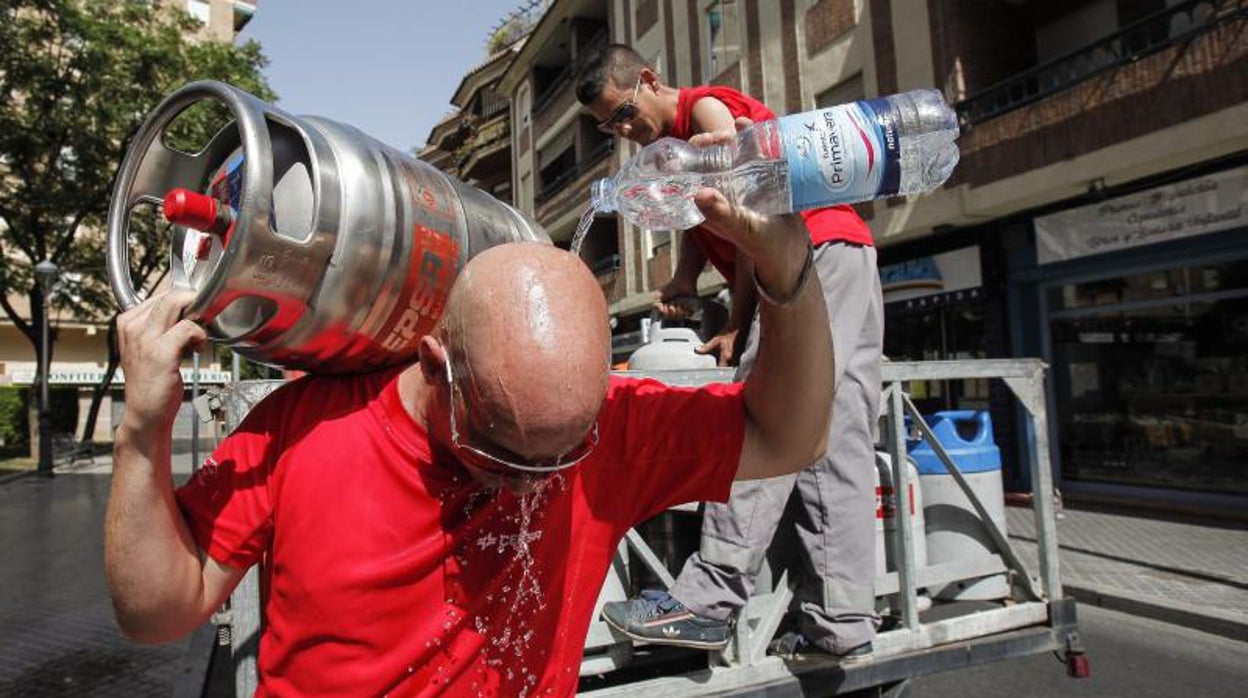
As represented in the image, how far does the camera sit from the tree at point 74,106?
17.5 m

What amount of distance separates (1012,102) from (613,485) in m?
11.3

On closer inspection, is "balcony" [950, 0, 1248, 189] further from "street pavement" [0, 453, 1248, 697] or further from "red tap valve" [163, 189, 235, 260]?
"red tap valve" [163, 189, 235, 260]

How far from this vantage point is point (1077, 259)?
34.3 feet

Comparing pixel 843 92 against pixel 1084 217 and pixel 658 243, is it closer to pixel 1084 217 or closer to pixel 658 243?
pixel 1084 217

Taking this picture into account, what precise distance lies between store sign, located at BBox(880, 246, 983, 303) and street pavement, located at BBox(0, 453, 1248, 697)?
11.4 ft

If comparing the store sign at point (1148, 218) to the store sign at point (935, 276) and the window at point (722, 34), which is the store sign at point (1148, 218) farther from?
the window at point (722, 34)

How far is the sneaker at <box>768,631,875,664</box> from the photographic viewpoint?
8.20 feet

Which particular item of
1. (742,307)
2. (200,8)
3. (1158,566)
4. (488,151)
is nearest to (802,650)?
(742,307)

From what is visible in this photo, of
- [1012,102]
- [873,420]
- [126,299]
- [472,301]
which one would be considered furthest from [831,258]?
[1012,102]

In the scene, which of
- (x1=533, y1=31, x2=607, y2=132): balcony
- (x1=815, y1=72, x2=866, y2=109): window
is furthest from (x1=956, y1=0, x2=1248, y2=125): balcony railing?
(x1=533, y1=31, x2=607, y2=132): balcony

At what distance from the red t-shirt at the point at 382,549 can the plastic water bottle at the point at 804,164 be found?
62 cm

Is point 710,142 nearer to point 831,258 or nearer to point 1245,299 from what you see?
point 831,258

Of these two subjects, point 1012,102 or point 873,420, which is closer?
point 873,420

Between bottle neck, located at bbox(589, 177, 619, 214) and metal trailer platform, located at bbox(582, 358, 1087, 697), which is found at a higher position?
bottle neck, located at bbox(589, 177, 619, 214)
